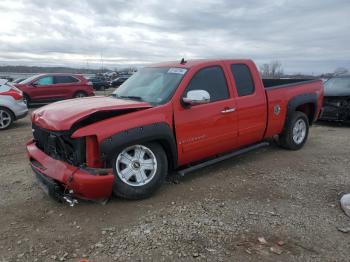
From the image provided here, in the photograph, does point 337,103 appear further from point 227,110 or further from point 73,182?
point 73,182

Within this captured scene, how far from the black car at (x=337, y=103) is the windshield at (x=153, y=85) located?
573 cm

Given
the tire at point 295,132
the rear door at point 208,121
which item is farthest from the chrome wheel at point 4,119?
the tire at point 295,132

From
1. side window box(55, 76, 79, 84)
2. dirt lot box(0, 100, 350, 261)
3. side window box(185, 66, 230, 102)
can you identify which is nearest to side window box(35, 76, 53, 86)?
side window box(55, 76, 79, 84)

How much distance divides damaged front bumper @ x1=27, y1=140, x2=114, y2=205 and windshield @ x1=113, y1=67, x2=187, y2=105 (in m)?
1.29

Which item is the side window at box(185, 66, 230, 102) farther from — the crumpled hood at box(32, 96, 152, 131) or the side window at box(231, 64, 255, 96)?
the crumpled hood at box(32, 96, 152, 131)

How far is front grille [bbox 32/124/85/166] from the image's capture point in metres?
3.95

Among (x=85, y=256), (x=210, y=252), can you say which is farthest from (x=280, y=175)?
(x=85, y=256)

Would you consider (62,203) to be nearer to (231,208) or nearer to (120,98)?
(120,98)

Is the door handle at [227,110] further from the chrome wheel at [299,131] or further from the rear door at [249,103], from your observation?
the chrome wheel at [299,131]

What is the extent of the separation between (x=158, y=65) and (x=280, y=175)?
258 centimetres

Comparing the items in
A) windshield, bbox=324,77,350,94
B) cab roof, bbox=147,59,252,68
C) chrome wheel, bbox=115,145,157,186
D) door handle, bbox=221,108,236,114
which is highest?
cab roof, bbox=147,59,252,68

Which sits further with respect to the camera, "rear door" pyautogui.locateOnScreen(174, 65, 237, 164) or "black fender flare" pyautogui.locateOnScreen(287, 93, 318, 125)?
"black fender flare" pyautogui.locateOnScreen(287, 93, 318, 125)

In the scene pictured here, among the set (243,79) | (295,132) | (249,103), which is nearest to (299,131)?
(295,132)

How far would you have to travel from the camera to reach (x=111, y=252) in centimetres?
331
